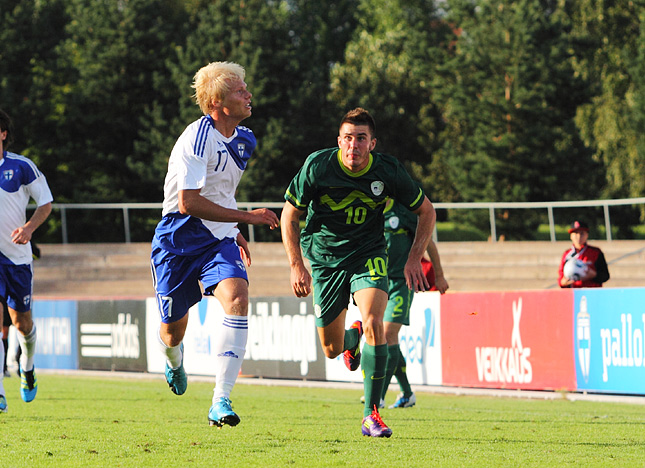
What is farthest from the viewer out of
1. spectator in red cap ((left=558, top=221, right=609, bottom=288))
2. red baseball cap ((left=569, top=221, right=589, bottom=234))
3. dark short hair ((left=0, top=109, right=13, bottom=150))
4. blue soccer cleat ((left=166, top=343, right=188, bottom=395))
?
red baseball cap ((left=569, top=221, right=589, bottom=234))

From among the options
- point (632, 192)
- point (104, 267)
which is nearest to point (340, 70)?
point (632, 192)

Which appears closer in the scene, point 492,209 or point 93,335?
point 93,335

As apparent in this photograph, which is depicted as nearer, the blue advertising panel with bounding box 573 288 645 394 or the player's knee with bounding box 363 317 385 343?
the player's knee with bounding box 363 317 385 343

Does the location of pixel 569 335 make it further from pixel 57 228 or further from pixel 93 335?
pixel 57 228

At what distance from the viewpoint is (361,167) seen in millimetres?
7773

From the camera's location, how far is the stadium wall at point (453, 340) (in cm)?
1220

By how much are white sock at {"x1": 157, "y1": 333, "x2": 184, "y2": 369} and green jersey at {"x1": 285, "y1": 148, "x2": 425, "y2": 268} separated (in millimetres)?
1284

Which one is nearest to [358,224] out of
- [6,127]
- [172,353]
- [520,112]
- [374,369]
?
[374,369]

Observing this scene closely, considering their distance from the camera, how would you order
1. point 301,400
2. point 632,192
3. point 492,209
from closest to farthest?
point 301,400 < point 492,209 < point 632,192

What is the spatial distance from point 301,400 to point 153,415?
292 centimetres

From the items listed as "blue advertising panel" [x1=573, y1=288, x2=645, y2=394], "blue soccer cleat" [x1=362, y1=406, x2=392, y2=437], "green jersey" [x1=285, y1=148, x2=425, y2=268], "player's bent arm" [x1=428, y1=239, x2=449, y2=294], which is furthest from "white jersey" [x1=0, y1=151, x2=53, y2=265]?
"blue advertising panel" [x1=573, y1=288, x2=645, y2=394]

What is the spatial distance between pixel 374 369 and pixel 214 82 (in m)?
2.36

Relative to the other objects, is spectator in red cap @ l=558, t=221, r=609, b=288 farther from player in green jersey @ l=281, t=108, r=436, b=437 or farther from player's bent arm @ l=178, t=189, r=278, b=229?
player's bent arm @ l=178, t=189, r=278, b=229

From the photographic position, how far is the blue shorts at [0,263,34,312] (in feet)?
31.2
